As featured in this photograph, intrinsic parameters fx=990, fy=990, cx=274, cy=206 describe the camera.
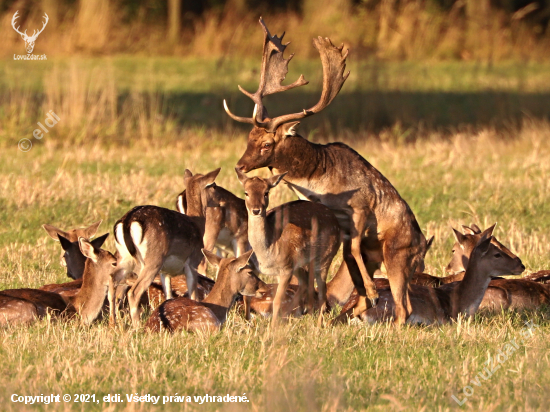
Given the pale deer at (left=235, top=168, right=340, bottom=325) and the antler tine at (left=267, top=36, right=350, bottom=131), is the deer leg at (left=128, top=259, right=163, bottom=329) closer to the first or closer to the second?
the pale deer at (left=235, top=168, right=340, bottom=325)

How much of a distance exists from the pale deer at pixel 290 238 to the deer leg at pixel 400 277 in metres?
0.44

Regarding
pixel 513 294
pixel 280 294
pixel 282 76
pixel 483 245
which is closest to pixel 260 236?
pixel 280 294

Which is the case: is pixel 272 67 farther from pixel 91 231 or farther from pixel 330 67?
pixel 91 231

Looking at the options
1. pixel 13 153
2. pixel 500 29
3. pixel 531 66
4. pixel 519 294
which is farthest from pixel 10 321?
pixel 500 29

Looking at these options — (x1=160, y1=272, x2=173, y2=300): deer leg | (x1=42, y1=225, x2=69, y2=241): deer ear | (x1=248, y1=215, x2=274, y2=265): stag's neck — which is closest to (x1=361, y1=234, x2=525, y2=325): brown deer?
(x1=248, y1=215, x2=274, y2=265): stag's neck

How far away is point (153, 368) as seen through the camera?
212 inches

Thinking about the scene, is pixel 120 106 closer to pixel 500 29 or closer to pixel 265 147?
pixel 265 147

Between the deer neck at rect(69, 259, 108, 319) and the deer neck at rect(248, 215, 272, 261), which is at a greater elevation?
the deer neck at rect(248, 215, 272, 261)

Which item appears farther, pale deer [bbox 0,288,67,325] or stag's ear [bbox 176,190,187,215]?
stag's ear [bbox 176,190,187,215]

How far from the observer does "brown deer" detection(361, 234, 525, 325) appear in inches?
289

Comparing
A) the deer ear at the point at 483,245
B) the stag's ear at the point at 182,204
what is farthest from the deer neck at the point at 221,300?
the deer ear at the point at 483,245

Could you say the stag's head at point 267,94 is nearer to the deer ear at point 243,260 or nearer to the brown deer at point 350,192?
the brown deer at point 350,192

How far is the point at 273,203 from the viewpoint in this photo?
11.3 metres

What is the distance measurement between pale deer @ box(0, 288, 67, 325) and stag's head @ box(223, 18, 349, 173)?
1.63m
